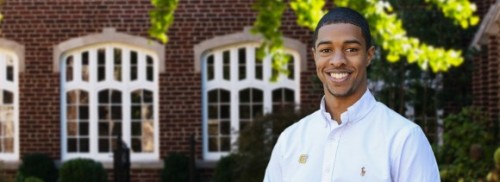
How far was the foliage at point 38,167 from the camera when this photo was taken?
1858 centimetres

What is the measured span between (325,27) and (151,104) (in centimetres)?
1584

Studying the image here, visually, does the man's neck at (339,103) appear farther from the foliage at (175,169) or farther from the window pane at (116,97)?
the window pane at (116,97)

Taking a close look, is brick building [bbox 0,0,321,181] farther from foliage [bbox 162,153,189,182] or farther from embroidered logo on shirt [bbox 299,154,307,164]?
embroidered logo on shirt [bbox 299,154,307,164]

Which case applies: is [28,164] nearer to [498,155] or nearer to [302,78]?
[302,78]

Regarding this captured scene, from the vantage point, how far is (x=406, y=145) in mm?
3354

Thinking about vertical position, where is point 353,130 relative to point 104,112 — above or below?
below

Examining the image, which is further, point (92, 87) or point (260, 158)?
point (92, 87)

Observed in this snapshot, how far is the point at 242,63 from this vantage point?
62.2 ft

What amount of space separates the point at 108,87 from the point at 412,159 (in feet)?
52.7

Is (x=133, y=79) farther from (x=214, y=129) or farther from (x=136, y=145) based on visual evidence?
(x=214, y=129)

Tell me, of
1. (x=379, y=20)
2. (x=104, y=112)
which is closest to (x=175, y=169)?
(x=104, y=112)

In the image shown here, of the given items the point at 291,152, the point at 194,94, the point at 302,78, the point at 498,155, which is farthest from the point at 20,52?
the point at 291,152

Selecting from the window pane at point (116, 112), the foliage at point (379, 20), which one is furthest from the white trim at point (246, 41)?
the foliage at point (379, 20)

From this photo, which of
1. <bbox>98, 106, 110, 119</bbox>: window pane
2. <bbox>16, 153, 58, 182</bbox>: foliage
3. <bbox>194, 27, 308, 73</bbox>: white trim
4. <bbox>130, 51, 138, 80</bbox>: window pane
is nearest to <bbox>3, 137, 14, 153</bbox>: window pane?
<bbox>16, 153, 58, 182</bbox>: foliage
